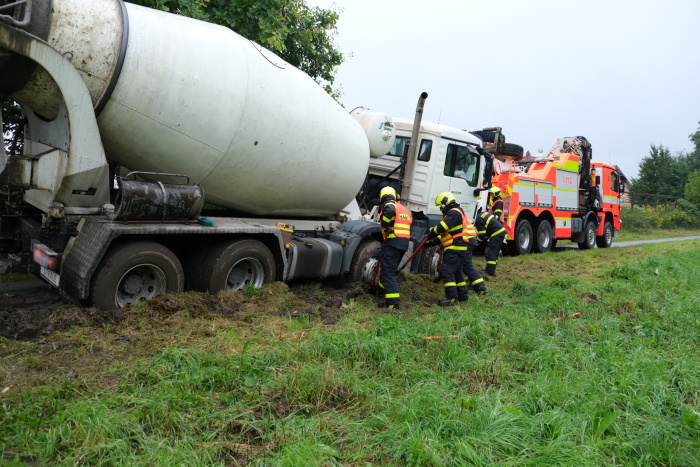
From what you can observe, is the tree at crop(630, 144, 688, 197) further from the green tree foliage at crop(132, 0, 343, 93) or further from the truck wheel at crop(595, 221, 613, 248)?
the green tree foliage at crop(132, 0, 343, 93)

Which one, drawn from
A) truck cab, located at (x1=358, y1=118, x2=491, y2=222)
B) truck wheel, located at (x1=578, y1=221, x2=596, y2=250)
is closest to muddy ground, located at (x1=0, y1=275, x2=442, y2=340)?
truck cab, located at (x1=358, y1=118, x2=491, y2=222)

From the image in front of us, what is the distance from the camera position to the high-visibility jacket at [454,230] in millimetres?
6730

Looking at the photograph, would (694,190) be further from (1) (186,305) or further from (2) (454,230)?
(1) (186,305)

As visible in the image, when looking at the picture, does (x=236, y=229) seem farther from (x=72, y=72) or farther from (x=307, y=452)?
(x=307, y=452)

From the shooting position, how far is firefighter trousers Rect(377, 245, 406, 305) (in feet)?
20.1

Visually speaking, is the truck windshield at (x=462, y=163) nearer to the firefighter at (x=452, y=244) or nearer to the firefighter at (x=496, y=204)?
the firefighter at (x=452, y=244)

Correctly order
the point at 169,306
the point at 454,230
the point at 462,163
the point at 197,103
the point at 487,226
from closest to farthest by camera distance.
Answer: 1. the point at 169,306
2. the point at 197,103
3. the point at 454,230
4. the point at 462,163
5. the point at 487,226

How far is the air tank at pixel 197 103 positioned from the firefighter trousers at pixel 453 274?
76.5 inches

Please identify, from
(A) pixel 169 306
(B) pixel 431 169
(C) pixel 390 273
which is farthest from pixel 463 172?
(A) pixel 169 306

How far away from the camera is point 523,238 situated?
1282 centimetres

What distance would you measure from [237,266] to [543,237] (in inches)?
400

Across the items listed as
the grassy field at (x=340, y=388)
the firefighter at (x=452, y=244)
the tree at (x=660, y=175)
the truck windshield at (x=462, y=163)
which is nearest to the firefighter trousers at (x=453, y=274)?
the firefighter at (x=452, y=244)

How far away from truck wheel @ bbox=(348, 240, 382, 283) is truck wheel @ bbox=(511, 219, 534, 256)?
6336mm

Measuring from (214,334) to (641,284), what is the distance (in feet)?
22.8
